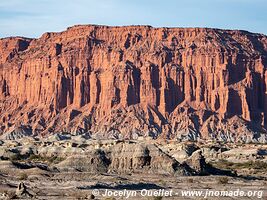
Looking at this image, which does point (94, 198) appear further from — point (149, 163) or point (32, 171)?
point (149, 163)

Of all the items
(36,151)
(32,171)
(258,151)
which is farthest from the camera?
(258,151)

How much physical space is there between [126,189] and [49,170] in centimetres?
1821

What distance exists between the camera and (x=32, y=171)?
6394 cm

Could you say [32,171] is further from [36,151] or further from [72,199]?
[36,151]

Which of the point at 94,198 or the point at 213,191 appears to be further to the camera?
the point at 213,191

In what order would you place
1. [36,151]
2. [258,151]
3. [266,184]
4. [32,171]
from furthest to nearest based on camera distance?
1. [258,151]
2. [36,151]
3. [32,171]
4. [266,184]

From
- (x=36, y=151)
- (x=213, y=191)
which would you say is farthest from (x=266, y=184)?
(x=36, y=151)

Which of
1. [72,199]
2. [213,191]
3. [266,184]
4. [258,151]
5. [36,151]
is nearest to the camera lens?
[72,199]

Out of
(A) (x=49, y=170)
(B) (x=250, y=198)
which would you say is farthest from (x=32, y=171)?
(B) (x=250, y=198)

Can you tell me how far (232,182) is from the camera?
62312 millimetres

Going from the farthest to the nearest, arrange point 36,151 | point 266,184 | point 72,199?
1. point 36,151
2. point 266,184
3. point 72,199

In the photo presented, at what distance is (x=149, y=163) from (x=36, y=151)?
54474 millimetres

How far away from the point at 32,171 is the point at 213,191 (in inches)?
770

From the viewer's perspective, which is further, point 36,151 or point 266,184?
point 36,151
